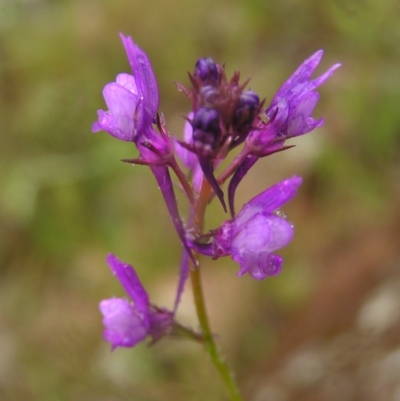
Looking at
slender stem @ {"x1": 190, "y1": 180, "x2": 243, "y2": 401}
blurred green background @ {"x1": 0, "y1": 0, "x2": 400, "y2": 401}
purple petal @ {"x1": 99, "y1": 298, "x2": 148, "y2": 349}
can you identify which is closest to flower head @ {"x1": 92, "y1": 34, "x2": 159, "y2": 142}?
slender stem @ {"x1": 190, "y1": 180, "x2": 243, "y2": 401}

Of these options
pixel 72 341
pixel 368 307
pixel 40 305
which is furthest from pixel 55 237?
Answer: pixel 368 307

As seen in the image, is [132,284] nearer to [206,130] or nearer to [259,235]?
[259,235]

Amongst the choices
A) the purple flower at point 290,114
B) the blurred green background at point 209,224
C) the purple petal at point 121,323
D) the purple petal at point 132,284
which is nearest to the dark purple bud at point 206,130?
the purple flower at point 290,114

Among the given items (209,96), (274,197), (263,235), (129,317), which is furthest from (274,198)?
(129,317)

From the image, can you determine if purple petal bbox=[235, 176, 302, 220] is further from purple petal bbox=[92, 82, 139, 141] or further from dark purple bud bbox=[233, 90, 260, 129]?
purple petal bbox=[92, 82, 139, 141]

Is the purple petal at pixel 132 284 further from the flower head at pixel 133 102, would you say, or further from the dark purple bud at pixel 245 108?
the dark purple bud at pixel 245 108
